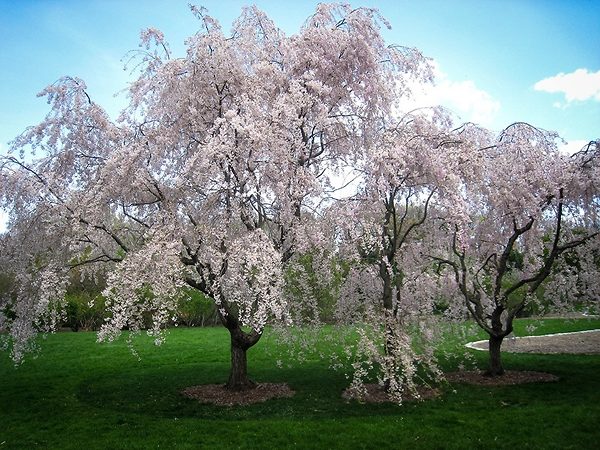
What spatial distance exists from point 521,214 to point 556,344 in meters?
9.26

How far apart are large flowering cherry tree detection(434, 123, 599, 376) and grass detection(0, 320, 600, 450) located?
225 centimetres

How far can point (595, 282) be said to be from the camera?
12945mm

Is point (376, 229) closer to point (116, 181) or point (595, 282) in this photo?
point (116, 181)

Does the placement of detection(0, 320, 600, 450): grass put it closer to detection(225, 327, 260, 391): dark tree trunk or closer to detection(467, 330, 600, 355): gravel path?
detection(225, 327, 260, 391): dark tree trunk

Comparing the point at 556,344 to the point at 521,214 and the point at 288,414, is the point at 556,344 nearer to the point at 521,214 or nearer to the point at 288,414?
the point at 521,214

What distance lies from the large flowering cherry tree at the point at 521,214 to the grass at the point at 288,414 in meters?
2.25

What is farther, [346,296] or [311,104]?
[346,296]

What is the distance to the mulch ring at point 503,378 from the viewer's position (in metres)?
11.7

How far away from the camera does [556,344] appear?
59.4 ft

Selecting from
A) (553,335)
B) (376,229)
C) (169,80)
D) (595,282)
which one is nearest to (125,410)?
(376,229)

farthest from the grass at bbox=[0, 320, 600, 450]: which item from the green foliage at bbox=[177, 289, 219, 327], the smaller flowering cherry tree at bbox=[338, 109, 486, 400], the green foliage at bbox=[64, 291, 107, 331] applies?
the green foliage at bbox=[177, 289, 219, 327]

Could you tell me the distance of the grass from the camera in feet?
25.7

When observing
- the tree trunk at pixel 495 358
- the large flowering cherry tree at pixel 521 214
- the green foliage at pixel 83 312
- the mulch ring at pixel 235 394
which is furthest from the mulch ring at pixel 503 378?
the green foliage at pixel 83 312

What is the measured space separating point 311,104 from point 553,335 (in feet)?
54.1
